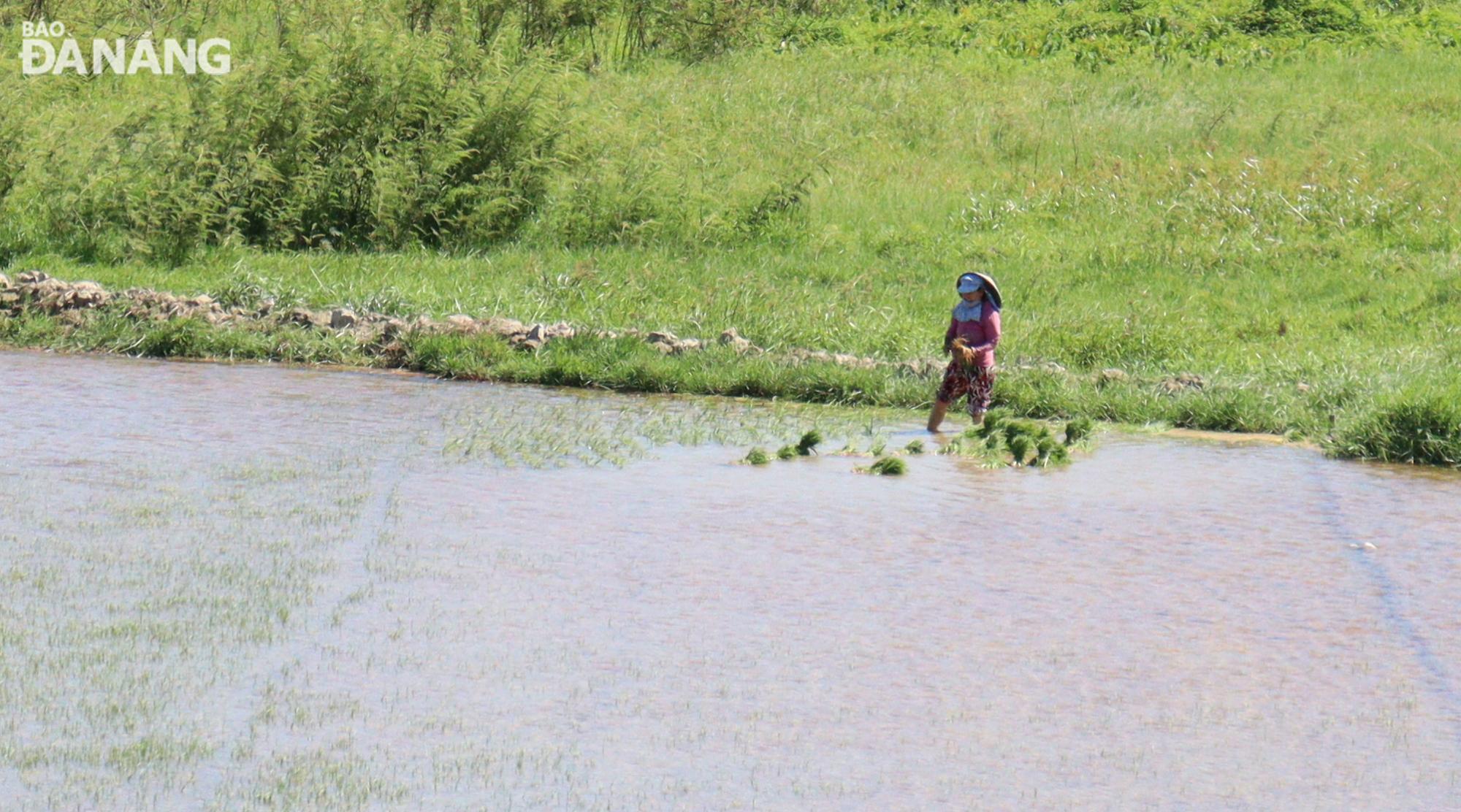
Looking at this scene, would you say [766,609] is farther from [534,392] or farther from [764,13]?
[764,13]

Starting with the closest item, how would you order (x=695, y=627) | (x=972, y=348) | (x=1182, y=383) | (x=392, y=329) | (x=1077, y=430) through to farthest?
(x=695, y=627) < (x=1077, y=430) < (x=972, y=348) < (x=1182, y=383) < (x=392, y=329)

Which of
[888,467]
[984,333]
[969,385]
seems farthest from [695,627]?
[984,333]

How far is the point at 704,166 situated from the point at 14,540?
11.7 meters

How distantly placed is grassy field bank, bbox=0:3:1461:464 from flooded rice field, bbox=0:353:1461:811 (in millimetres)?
2718

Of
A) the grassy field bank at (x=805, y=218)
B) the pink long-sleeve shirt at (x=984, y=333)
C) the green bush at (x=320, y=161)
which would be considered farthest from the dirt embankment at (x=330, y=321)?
the green bush at (x=320, y=161)

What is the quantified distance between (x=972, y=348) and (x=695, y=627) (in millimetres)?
5045

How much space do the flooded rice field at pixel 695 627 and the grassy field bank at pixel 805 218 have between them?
272 centimetres

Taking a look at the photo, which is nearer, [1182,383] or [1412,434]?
[1412,434]

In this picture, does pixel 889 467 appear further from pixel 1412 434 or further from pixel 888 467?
pixel 1412 434

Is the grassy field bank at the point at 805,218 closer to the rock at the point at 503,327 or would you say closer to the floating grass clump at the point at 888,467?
the rock at the point at 503,327

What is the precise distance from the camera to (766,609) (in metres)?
6.43

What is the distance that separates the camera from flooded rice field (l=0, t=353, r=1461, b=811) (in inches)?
186

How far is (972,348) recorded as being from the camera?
10.8m

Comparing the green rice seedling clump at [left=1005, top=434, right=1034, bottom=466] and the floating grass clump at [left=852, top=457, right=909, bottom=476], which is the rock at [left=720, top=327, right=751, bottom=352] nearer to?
the green rice seedling clump at [left=1005, top=434, right=1034, bottom=466]
